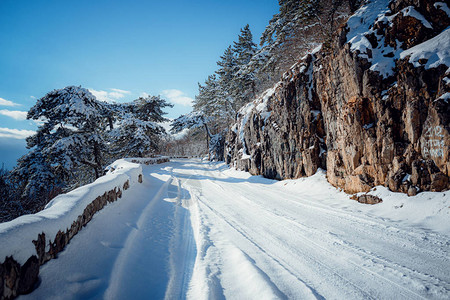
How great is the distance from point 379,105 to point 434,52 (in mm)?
1865

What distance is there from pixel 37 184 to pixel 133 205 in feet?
38.2

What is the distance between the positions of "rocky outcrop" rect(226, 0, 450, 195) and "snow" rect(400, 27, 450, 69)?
3cm

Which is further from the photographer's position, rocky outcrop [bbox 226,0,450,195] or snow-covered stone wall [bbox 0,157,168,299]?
rocky outcrop [bbox 226,0,450,195]

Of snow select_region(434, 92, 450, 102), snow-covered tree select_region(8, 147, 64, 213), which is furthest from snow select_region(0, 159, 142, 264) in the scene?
snow-covered tree select_region(8, 147, 64, 213)

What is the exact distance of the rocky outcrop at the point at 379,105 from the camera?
5070 mm

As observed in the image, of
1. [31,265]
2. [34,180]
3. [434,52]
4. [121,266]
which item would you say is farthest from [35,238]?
[34,180]

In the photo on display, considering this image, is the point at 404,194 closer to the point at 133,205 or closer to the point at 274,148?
the point at 274,148

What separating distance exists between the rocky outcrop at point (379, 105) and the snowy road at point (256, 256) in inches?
51.5

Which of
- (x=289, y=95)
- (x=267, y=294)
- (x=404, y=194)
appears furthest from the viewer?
(x=289, y=95)

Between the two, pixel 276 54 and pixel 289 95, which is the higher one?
pixel 276 54

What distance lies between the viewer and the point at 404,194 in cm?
522

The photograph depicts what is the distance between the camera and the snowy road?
7.94ft

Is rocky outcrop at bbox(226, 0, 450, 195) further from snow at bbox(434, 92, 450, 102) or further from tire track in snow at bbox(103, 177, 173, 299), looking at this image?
tire track in snow at bbox(103, 177, 173, 299)

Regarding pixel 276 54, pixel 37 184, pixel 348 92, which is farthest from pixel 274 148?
pixel 37 184
